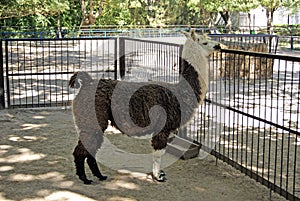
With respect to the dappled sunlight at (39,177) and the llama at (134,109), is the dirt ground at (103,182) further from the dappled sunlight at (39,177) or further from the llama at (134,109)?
the llama at (134,109)

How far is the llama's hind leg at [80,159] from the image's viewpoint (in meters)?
5.56

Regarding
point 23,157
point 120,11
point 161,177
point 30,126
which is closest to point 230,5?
point 120,11

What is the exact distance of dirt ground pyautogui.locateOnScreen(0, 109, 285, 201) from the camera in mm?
5227

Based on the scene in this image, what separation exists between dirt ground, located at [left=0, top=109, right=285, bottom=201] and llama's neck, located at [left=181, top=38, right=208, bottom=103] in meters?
1.06

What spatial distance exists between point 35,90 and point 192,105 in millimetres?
7777

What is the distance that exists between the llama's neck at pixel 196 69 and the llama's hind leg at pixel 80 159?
1.59m

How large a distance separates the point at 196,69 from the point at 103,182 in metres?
1.90

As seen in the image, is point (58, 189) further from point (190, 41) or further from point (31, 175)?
point (190, 41)

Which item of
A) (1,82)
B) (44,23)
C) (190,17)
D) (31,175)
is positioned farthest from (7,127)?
(190,17)

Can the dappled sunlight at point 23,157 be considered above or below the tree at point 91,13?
below

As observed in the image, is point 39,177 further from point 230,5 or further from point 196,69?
point 230,5

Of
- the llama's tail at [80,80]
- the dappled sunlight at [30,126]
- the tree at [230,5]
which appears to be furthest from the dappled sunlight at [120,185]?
the tree at [230,5]

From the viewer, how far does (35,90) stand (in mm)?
12625

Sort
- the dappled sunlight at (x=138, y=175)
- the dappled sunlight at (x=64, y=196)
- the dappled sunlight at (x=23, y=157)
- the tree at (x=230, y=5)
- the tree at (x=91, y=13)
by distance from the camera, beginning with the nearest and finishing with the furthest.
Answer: the dappled sunlight at (x=64, y=196) → the dappled sunlight at (x=138, y=175) → the dappled sunlight at (x=23, y=157) → the tree at (x=91, y=13) → the tree at (x=230, y=5)
